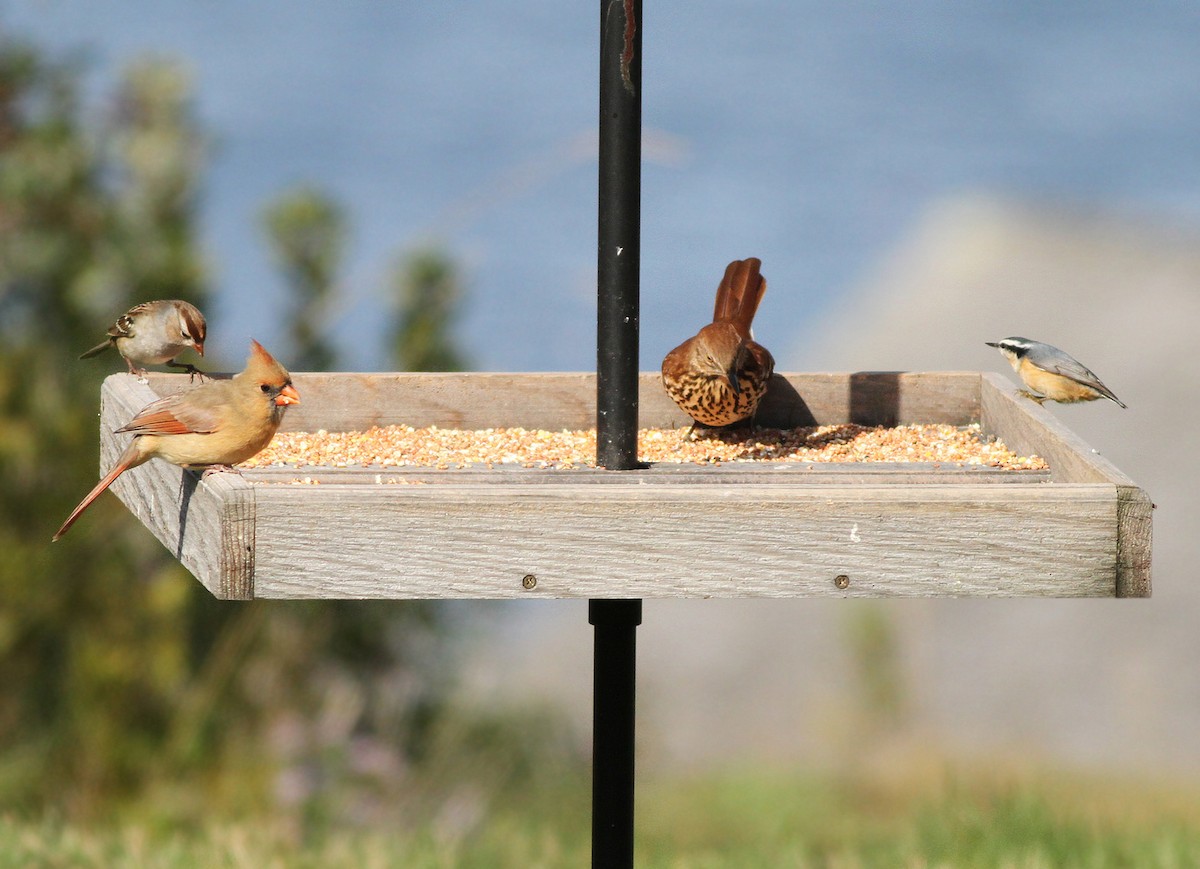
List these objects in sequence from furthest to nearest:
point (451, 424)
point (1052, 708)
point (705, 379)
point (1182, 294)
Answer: point (1182, 294), point (1052, 708), point (451, 424), point (705, 379)

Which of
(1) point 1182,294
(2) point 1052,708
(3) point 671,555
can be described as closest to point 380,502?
(3) point 671,555

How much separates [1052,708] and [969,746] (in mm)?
1675

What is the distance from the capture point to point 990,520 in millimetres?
2766

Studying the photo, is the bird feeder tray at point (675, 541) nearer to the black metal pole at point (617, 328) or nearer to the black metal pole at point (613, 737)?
the black metal pole at point (617, 328)

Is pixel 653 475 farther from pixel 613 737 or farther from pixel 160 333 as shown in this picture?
pixel 160 333

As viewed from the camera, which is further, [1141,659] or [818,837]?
[1141,659]

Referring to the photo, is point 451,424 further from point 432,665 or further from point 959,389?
point 432,665

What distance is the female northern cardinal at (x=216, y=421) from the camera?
3105mm

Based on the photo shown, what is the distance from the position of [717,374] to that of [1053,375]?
2.78ft

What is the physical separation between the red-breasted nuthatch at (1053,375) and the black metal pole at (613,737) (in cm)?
119

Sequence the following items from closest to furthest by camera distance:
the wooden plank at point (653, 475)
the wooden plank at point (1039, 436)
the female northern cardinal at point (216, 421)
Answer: the wooden plank at point (1039, 436), the female northern cardinal at point (216, 421), the wooden plank at point (653, 475)

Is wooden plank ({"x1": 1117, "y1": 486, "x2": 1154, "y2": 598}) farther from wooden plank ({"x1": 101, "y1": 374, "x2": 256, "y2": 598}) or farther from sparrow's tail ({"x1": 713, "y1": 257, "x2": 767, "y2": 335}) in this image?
sparrow's tail ({"x1": 713, "y1": 257, "x2": 767, "y2": 335})

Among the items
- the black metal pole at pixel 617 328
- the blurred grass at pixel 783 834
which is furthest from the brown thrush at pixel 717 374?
the blurred grass at pixel 783 834

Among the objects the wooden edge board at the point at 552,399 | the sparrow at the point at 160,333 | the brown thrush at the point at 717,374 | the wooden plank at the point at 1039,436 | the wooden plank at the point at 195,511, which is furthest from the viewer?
the sparrow at the point at 160,333
